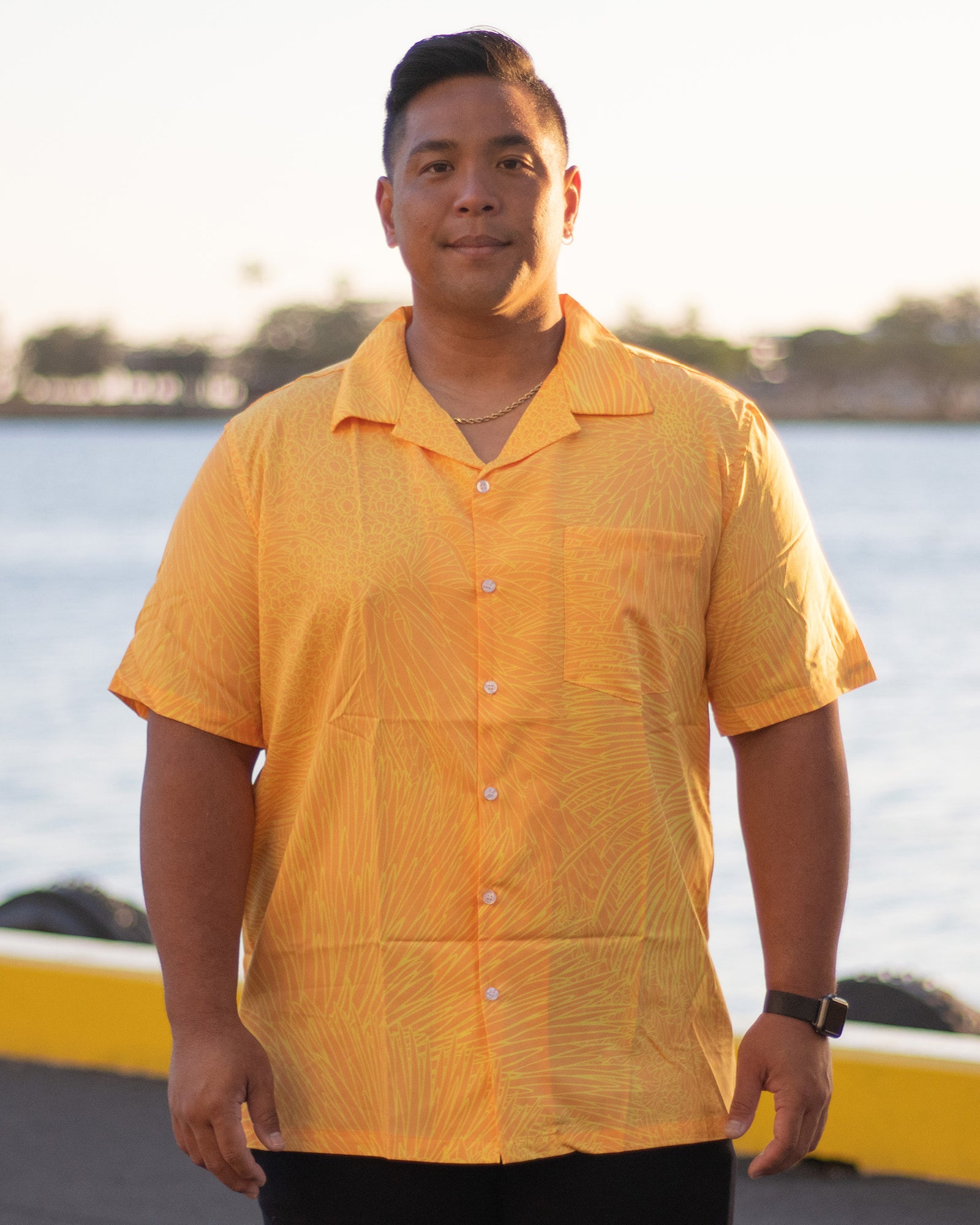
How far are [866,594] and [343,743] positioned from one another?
29637 mm

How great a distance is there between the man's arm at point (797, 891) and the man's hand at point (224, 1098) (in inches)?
21.0

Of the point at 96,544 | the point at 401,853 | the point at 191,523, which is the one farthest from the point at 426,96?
the point at 96,544

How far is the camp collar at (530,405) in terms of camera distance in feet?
5.77

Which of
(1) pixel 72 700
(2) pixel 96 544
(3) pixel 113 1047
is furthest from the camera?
(2) pixel 96 544

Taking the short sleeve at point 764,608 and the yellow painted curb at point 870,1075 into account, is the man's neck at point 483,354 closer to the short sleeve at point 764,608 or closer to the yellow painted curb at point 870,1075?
the short sleeve at point 764,608

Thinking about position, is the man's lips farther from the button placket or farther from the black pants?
the black pants

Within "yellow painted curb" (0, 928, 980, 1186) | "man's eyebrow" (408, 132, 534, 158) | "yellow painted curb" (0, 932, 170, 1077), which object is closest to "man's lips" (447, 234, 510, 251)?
"man's eyebrow" (408, 132, 534, 158)

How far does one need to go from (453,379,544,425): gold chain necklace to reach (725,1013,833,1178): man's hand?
0.76m

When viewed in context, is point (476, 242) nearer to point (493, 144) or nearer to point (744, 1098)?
point (493, 144)

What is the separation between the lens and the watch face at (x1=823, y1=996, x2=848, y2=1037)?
1.78 m

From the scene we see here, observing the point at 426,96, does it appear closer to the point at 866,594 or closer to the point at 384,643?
the point at 384,643

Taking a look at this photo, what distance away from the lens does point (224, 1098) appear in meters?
1.69

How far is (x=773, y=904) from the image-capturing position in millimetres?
1831

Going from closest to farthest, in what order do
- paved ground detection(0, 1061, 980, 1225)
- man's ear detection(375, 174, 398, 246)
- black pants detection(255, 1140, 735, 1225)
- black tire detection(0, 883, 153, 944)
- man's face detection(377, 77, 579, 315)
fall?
black pants detection(255, 1140, 735, 1225) < man's face detection(377, 77, 579, 315) < man's ear detection(375, 174, 398, 246) < paved ground detection(0, 1061, 980, 1225) < black tire detection(0, 883, 153, 944)
